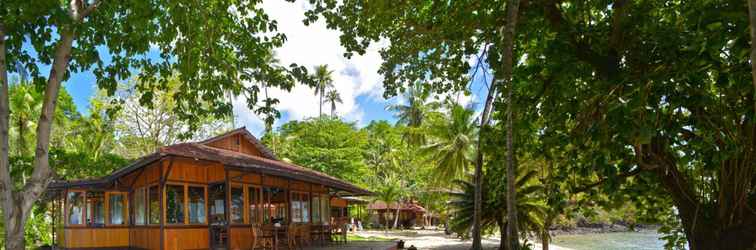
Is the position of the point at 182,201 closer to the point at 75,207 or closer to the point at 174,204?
the point at 174,204

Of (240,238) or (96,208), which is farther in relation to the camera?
(96,208)

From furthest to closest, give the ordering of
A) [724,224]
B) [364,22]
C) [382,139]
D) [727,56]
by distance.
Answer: [382,139] < [364,22] < [724,224] < [727,56]

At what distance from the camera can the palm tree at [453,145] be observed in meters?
26.3

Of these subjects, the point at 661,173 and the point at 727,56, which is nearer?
the point at 727,56

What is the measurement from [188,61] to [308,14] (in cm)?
252

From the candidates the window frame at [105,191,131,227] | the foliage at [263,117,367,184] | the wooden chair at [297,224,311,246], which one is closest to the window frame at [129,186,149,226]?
the window frame at [105,191,131,227]

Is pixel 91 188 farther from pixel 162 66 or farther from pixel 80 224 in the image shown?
pixel 162 66

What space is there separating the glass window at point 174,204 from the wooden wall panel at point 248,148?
4.65 m

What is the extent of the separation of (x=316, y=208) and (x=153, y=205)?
18.3ft

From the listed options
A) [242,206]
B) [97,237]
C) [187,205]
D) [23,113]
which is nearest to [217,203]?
[242,206]

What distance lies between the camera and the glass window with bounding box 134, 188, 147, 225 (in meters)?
14.4

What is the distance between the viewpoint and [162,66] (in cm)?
618

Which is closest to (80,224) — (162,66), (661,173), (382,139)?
(162,66)

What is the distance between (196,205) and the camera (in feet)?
45.0
